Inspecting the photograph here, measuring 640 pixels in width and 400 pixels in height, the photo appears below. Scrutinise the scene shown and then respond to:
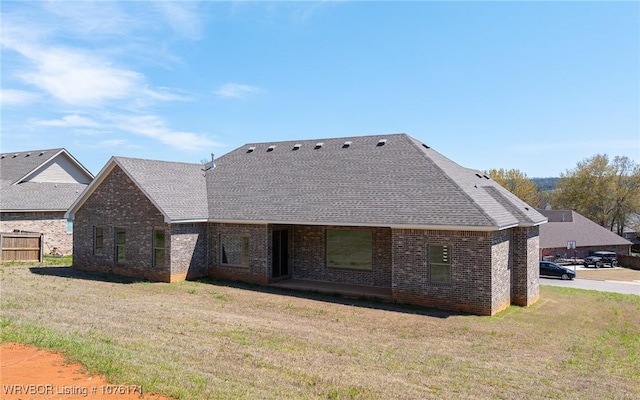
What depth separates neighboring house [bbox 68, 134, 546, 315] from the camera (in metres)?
15.1

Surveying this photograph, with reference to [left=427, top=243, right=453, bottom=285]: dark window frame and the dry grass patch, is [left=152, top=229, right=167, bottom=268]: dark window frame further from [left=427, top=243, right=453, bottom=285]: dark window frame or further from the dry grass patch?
the dry grass patch

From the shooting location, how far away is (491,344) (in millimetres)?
11305

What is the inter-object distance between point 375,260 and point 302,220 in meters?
3.27

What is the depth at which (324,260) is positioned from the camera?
18969 millimetres

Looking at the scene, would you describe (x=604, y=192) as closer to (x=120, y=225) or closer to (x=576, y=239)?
(x=576, y=239)

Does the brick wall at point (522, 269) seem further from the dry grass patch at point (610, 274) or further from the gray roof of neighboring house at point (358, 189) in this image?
the dry grass patch at point (610, 274)

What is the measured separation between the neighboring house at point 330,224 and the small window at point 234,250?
0.05 meters

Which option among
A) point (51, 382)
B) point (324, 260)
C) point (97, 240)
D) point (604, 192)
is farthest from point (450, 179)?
point (604, 192)

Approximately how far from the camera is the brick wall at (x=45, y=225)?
2714cm

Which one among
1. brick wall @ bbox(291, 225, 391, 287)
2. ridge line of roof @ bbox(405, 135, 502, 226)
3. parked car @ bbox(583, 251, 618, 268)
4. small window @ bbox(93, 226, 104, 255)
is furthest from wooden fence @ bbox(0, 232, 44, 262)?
parked car @ bbox(583, 251, 618, 268)

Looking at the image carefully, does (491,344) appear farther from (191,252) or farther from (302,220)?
(191,252)

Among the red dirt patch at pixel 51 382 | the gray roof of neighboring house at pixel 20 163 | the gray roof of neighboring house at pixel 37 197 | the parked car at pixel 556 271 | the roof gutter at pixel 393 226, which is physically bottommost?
the parked car at pixel 556 271

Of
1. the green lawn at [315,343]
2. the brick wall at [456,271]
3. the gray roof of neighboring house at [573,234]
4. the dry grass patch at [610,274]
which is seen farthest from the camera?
the gray roof of neighboring house at [573,234]

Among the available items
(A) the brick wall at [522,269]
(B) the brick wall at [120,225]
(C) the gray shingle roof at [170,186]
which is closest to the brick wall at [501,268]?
(A) the brick wall at [522,269]
